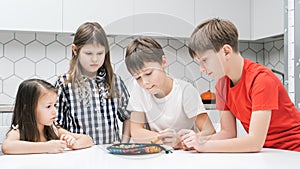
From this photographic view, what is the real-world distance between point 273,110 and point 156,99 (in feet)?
1.87

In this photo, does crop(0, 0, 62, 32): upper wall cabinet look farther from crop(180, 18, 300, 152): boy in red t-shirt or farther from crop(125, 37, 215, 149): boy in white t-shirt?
crop(125, 37, 215, 149): boy in white t-shirt

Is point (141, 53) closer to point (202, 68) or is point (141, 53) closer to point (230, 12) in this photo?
point (202, 68)

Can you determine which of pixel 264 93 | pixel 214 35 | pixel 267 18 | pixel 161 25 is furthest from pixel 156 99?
pixel 267 18

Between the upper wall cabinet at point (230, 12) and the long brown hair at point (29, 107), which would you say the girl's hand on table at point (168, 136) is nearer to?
the long brown hair at point (29, 107)

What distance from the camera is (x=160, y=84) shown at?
0.77 m

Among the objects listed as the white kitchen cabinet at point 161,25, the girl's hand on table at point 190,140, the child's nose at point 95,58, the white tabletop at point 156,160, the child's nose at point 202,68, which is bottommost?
the white tabletop at point 156,160

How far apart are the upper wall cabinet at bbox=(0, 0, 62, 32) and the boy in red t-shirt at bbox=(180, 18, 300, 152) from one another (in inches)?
59.5

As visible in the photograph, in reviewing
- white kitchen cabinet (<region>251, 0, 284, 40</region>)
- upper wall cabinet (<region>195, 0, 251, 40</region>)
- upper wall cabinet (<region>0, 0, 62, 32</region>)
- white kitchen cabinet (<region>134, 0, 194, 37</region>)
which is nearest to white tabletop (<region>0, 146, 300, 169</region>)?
white kitchen cabinet (<region>134, 0, 194, 37</region>)

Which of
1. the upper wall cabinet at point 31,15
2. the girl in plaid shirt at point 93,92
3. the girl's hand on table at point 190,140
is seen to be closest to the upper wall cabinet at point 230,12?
the upper wall cabinet at point 31,15

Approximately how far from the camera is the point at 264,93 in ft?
3.55

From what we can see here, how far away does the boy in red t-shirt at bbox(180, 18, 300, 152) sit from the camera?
0.87 m

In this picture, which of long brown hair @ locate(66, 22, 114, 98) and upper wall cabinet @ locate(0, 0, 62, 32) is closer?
long brown hair @ locate(66, 22, 114, 98)

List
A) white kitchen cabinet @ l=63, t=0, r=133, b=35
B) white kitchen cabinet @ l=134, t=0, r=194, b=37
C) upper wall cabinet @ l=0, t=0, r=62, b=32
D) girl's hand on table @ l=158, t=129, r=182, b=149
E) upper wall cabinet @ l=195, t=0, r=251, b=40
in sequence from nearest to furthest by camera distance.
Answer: white kitchen cabinet @ l=134, t=0, r=194, b=37, girl's hand on table @ l=158, t=129, r=182, b=149, upper wall cabinet @ l=0, t=0, r=62, b=32, white kitchen cabinet @ l=63, t=0, r=133, b=35, upper wall cabinet @ l=195, t=0, r=251, b=40

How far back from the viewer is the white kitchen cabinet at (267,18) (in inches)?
102
